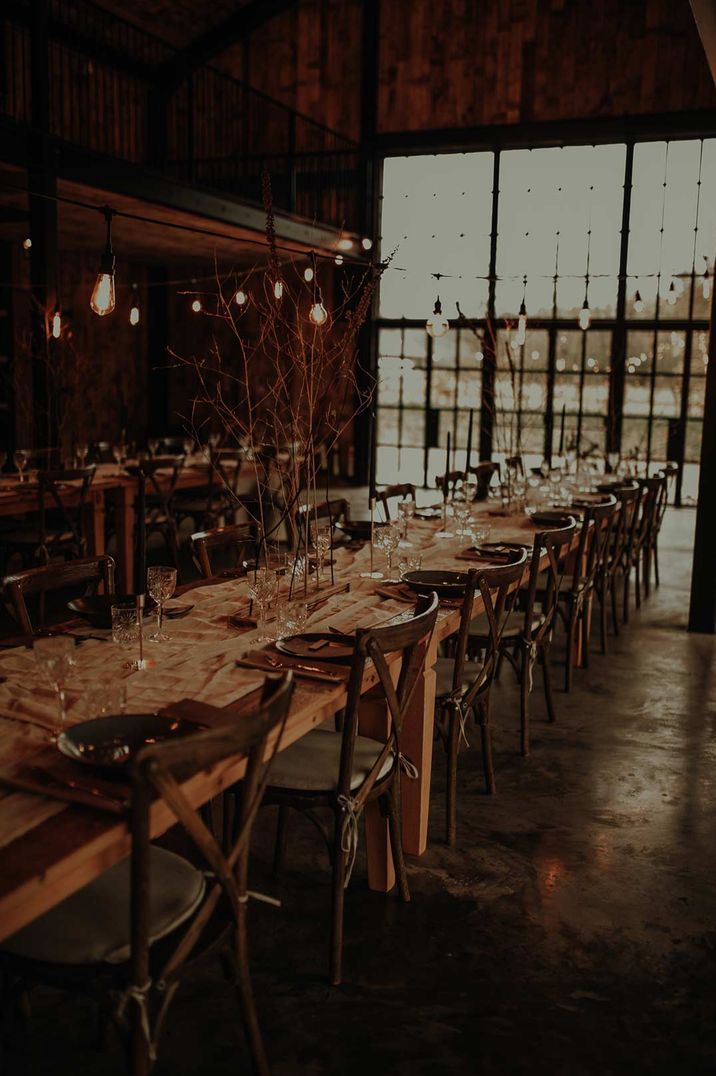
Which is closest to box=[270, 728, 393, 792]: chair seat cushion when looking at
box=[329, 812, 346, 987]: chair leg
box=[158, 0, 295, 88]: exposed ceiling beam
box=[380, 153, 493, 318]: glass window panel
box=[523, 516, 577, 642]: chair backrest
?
box=[329, 812, 346, 987]: chair leg

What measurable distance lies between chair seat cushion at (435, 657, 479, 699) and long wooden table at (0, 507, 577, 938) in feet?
0.62

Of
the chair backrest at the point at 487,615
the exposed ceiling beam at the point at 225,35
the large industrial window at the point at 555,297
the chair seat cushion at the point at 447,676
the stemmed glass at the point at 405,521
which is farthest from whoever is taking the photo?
the exposed ceiling beam at the point at 225,35

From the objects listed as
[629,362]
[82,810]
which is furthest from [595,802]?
[629,362]

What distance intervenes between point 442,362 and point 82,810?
39.4ft

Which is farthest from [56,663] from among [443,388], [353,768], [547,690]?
[443,388]

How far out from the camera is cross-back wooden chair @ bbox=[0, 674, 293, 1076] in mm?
1695

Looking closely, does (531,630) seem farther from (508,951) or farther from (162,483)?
(162,483)

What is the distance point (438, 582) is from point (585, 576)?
1.78 metres

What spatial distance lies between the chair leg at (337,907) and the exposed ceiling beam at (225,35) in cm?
1265

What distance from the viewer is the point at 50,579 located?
10.8 ft

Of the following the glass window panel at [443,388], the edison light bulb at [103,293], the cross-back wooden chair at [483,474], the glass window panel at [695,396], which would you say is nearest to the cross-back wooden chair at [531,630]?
the edison light bulb at [103,293]

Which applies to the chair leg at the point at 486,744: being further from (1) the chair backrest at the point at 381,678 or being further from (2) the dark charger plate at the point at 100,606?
(2) the dark charger plate at the point at 100,606

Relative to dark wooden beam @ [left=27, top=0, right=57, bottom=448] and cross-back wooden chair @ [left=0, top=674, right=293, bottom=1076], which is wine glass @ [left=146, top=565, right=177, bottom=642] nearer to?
cross-back wooden chair @ [left=0, top=674, right=293, bottom=1076]

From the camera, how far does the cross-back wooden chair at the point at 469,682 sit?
333 centimetres
